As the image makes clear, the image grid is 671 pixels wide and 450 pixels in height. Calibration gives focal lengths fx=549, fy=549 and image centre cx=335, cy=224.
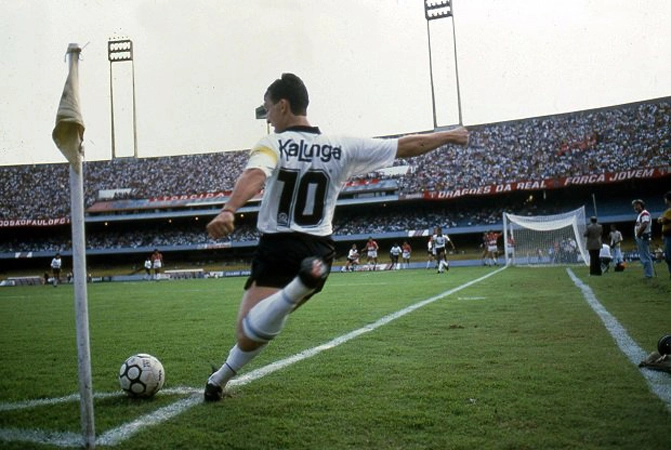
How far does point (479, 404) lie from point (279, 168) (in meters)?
1.93

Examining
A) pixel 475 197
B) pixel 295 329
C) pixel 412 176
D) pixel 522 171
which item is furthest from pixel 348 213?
pixel 295 329

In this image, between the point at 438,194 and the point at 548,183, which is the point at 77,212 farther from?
the point at 438,194

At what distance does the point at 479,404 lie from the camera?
11.3ft

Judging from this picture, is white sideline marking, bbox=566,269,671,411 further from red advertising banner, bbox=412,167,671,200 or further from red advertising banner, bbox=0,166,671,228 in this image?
red advertising banner, bbox=0,166,671,228

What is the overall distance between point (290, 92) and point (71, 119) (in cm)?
130

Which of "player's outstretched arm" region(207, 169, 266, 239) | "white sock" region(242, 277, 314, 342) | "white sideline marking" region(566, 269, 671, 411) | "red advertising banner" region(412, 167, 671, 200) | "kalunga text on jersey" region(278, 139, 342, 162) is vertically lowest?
"white sideline marking" region(566, 269, 671, 411)

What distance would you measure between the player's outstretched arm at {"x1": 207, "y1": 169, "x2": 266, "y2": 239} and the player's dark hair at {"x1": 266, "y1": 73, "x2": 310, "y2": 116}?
2.14 ft

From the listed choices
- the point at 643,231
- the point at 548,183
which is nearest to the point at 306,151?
the point at 643,231

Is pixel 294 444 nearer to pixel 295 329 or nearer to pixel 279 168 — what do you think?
pixel 279 168

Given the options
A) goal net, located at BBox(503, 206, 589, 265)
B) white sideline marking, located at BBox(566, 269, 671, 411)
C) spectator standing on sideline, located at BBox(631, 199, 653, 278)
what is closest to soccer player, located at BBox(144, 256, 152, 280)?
goal net, located at BBox(503, 206, 589, 265)

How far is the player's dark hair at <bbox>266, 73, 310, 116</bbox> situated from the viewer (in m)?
3.50

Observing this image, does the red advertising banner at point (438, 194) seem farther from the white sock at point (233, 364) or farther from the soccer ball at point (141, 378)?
the soccer ball at point (141, 378)

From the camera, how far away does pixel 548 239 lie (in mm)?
28094

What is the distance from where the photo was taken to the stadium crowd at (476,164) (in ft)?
128
